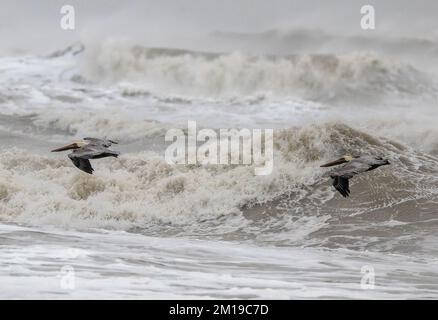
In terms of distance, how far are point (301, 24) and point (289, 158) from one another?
1039 inches

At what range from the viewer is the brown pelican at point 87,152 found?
10886mm

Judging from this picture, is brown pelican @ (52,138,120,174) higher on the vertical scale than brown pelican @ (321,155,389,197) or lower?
higher

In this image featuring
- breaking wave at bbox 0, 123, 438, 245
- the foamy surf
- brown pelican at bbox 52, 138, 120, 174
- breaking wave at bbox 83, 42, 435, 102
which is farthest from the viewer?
breaking wave at bbox 83, 42, 435, 102

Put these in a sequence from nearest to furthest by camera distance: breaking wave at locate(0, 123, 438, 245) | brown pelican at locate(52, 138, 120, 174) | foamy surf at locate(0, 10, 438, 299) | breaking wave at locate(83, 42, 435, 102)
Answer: foamy surf at locate(0, 10, 438, 299), brown pelican at locate(52, 138, 120, 174), breaking wave at locate(0, 123, 438, 245), breaking wave at locate(83, 42, 435, 102)

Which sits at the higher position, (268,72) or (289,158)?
(268,72)

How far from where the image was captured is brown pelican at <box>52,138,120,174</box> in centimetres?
1089

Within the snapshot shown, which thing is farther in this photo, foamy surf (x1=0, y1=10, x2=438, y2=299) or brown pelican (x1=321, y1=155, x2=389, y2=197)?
brown pelican (x1=321, y1=155, x2=389, y2=197)

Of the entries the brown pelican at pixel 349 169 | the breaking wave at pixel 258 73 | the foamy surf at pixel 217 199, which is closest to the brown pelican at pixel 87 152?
the foamy surf at pixel 217 199

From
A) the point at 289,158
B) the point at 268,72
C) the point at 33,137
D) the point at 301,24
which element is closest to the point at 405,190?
the point at 289,158

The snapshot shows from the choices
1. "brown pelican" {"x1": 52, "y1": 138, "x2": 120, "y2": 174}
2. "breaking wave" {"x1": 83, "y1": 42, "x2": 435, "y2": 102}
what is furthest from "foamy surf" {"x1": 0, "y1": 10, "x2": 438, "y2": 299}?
"brown pelican" {"x1": 52, "y1": 138, "x2": 120, "y2": 174}

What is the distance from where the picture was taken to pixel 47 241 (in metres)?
11.6

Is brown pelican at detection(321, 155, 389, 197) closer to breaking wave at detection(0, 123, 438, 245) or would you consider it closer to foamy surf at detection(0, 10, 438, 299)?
foamy surf at detection(0, 10, 438, 299)

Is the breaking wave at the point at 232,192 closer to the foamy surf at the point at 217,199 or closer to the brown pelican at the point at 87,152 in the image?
the foamy surf at the point at 217,199

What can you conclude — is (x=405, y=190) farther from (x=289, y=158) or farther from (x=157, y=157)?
(x=157, y=157)
